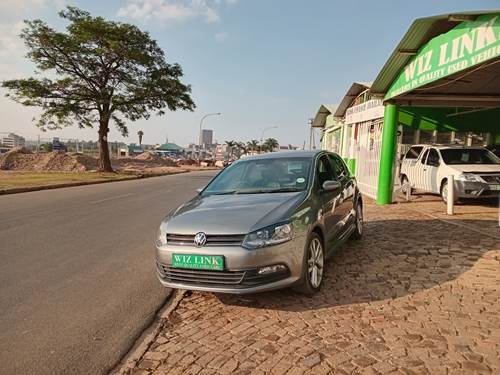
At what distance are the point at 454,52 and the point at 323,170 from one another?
4204 mm


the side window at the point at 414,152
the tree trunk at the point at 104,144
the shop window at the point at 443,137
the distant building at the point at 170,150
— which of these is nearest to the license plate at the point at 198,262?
the side window at the point at 414,152

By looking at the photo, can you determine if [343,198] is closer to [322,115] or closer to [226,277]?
[226,277]

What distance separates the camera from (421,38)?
902 cm

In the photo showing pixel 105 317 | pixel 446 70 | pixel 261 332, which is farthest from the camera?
pixel 446 70

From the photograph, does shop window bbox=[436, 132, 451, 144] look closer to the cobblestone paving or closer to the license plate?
the cobblestone paving

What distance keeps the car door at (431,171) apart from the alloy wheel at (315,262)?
346 inches

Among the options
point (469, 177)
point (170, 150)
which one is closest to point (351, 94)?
point (469, 177)

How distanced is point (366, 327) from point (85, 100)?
2942 centimetres

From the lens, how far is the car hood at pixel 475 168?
10540 mm

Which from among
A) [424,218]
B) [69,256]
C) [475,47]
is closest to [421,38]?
[475,47]

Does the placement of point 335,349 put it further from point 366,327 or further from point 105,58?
point 105,58

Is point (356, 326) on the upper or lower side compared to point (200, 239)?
lower

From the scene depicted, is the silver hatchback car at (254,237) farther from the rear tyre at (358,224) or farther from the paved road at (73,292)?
the rear tyre at (358,224)

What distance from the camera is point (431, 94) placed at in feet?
36.4
